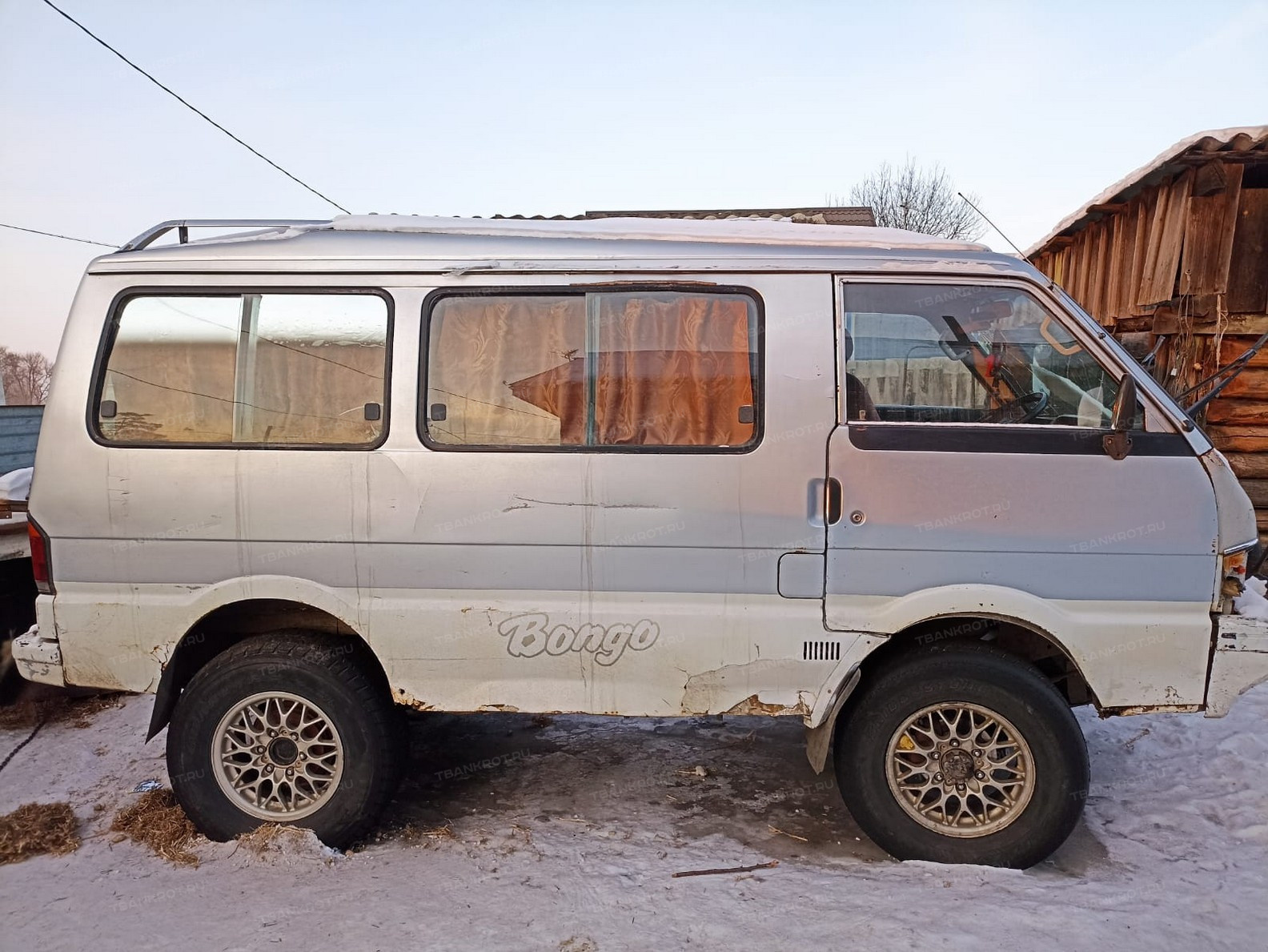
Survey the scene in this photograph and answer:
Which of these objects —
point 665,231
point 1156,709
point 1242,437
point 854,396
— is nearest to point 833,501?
point 854,396

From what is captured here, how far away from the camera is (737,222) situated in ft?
11.9

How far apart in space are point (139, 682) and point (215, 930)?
3.84 ft

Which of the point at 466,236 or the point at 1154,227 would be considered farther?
the point at 1154,227

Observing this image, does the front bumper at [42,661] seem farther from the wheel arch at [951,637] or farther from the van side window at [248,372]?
the wheel arch at [951,637]

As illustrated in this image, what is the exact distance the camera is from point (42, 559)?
3.45m

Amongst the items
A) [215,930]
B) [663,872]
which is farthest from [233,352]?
[663,872]

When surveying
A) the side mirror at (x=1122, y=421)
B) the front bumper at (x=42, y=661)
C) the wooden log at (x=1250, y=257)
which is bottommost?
the front bumper at (x=42, y=661)

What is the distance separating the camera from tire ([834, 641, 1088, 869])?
3.24m

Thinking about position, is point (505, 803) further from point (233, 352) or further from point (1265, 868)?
point (1265, 868)

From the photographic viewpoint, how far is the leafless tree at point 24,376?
19766 mm

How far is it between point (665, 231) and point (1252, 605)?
9.68 feet

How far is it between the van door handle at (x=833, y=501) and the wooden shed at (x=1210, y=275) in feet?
15.9

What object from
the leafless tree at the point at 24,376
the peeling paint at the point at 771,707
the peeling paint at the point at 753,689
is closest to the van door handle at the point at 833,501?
the peeling paint at the point at 753,689

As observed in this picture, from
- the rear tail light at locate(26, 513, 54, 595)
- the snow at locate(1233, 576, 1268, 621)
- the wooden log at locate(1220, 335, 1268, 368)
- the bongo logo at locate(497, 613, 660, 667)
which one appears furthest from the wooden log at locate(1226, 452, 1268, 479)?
the rear tail light at locate(26, 513, 54, 595)
